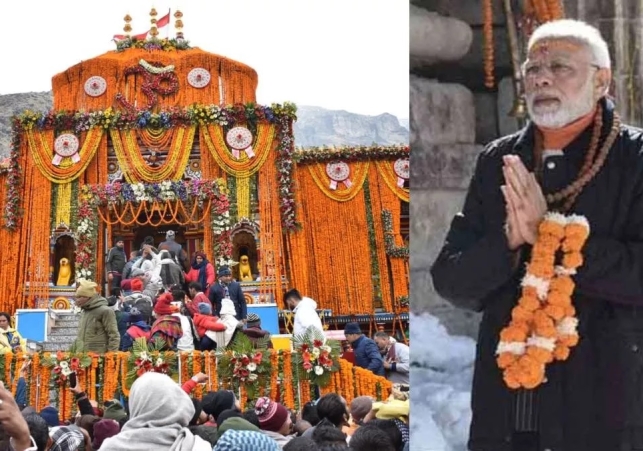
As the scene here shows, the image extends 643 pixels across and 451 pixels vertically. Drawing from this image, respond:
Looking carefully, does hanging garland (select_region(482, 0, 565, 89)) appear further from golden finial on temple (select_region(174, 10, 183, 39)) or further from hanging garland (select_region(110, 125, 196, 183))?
golden finial on temple (select_region(174, 10, 183, 39))

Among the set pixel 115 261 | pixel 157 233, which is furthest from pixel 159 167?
pixel 115 261

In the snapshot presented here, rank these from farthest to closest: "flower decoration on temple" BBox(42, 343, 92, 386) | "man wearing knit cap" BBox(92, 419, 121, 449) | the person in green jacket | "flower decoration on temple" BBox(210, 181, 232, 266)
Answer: "flower decoration on temple" BBox(210, 181, 232, 266)
the person in green jacket
"flower decoration on temple" BBox(42, 343, 92, 386)
"man wearing knit cap" BBox(92, 419, 121, 449)

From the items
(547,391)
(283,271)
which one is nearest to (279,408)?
(547,391)

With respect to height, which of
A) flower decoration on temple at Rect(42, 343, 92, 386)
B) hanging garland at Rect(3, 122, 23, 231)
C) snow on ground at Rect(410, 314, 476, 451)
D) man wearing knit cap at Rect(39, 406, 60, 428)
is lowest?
man wearing knit cap at Rect(39, 406, 60, 428)

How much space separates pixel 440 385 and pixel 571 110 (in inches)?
44.0

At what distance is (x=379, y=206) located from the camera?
26.4 m

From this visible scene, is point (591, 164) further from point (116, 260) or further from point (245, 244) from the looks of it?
point (245, 244)

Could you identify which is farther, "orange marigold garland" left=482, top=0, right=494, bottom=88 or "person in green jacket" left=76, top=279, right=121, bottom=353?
"person in green jacket" left=76, top=279, right=121, bottom=353

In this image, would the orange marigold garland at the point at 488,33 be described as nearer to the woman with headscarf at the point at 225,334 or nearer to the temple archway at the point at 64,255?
the woman with headscarf at the point at 225,334

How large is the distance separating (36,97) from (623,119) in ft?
213

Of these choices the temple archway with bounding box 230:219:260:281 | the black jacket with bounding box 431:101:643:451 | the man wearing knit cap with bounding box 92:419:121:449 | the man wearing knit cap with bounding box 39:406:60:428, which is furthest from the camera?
the temple archway with bounding box 230:219:260:281

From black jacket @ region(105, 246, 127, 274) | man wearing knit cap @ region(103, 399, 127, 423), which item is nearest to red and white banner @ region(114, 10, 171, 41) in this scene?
black jacket @ region(105, 246, 127, 274)

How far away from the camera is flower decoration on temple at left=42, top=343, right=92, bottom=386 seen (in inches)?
456

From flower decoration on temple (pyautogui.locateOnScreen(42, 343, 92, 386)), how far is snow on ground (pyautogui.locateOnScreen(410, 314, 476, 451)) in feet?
27.6
